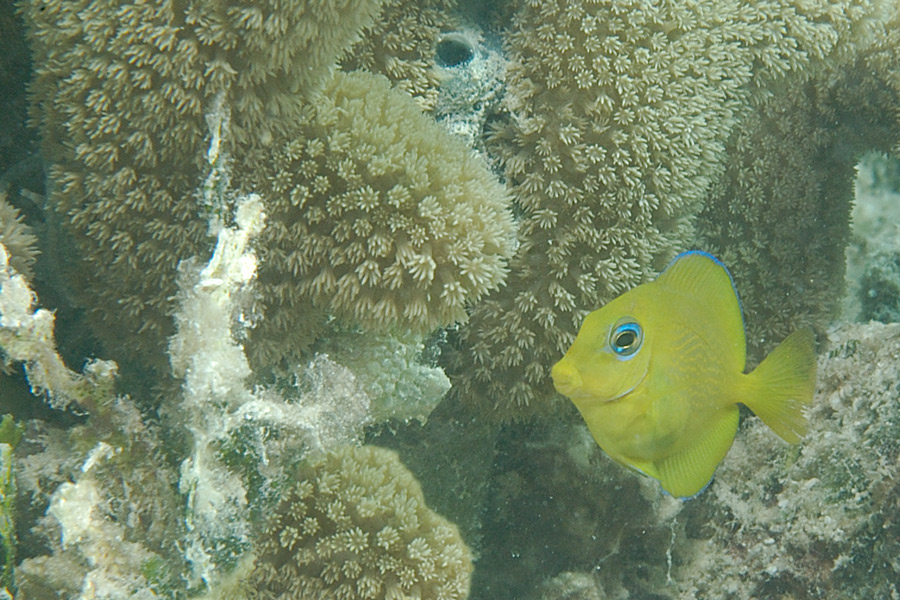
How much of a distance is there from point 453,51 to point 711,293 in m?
1.96

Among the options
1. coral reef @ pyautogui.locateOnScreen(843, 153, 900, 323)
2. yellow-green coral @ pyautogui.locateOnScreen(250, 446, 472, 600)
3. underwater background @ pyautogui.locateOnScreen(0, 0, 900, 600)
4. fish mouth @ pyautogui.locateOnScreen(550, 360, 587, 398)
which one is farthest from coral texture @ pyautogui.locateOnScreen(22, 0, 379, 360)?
coral reef @ pyautogui.locateOnScreen(843, 153, 900, 323)

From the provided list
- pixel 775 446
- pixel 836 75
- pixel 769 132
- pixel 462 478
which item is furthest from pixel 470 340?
pixel 836 75

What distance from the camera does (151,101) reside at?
91.4 inches

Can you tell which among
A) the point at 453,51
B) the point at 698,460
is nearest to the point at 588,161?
the point at 453,51

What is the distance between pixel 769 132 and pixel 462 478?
287 cm

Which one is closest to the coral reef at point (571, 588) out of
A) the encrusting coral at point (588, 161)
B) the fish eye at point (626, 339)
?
the encrusting coral at point (588, 161)

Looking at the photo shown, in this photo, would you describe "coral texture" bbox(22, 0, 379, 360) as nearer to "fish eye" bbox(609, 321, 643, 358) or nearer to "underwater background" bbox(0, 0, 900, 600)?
"underwater background" bbox(0, 0, 900, 600)

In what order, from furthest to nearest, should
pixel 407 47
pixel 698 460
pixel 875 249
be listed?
pixel 875 249
pixel 407 47
pixel 698 460

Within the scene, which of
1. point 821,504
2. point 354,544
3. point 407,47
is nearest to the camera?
point 354,544

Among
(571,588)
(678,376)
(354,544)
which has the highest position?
(678,376)

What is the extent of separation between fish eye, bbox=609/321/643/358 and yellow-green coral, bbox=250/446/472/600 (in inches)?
43.4

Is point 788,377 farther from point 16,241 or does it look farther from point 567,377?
point 16,241

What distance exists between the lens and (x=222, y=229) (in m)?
2.40

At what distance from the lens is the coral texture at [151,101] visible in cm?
227
